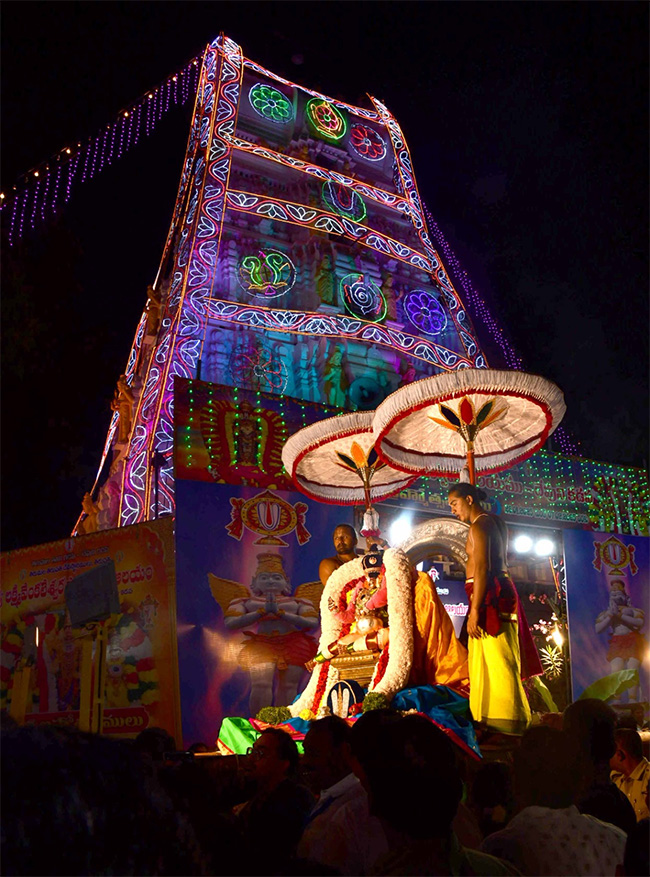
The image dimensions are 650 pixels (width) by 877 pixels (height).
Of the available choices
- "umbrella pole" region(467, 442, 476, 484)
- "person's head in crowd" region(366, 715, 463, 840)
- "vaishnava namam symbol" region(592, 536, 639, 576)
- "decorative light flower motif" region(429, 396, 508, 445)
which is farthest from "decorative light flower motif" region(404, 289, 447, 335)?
"person's head in crowd" region(366, 715, 463, 840)

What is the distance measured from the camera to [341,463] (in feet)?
26.8

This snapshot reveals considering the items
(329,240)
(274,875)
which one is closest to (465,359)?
(329,240)

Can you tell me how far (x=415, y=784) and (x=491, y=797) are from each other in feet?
7.19

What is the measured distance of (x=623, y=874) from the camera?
1.65 metres

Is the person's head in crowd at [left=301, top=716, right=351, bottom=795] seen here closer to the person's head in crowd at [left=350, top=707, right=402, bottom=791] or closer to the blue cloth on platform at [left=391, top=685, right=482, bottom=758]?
the person's head in crowd at [left=350, top=707, right=402, bottom=791]

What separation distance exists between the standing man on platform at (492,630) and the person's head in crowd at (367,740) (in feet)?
11.4

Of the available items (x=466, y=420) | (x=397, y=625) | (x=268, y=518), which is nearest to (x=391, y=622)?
(x=397, y=625)

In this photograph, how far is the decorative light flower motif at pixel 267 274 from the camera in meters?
12.8

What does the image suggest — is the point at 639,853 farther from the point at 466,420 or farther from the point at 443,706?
the point at 466,420

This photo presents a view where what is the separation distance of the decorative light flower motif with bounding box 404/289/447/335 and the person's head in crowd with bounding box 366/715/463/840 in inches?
498

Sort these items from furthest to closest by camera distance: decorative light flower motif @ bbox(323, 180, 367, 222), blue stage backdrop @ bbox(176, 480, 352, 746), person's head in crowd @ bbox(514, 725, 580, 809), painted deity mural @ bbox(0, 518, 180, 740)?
decorative light flower motif @ bbox(323, 180, 367, 222) → blue stage backdrop @ bbox(176, 480, 352, 746) → painted deity mural @ bbox(0, 518, 180, 740) → person's head in crowd @ bbox(514, 725, 580, 809)

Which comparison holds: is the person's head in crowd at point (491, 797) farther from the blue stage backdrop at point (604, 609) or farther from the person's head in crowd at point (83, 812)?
the blue stage backdrop at point (604, 609)

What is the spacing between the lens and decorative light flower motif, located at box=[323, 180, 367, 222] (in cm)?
1378

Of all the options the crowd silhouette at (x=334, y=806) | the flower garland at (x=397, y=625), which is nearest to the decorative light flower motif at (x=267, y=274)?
the flower garland at (x=397, y=625)
